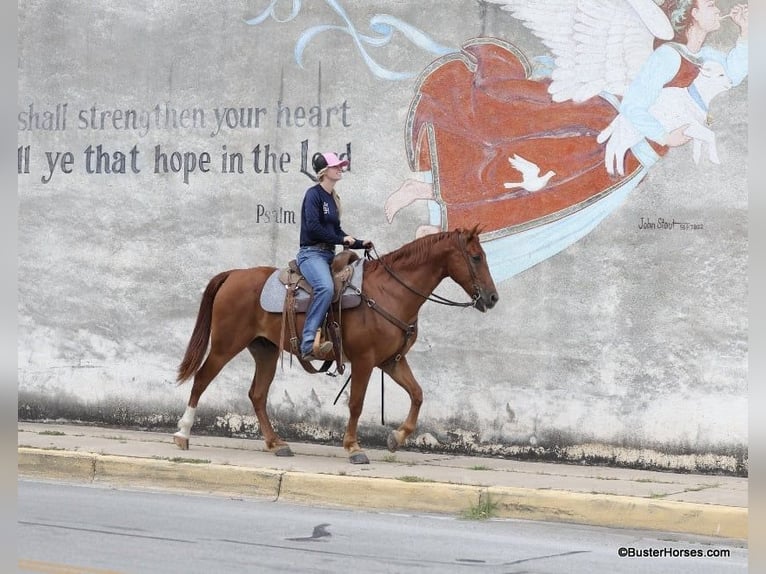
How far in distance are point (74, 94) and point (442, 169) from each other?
469 centimetres

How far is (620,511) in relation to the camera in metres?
8.94

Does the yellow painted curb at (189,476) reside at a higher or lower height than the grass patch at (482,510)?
higher

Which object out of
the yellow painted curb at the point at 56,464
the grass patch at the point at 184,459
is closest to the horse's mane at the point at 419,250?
the grass patch at the point at 184,459

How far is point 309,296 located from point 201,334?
1.45 meters

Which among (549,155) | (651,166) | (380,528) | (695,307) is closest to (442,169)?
(549,155)

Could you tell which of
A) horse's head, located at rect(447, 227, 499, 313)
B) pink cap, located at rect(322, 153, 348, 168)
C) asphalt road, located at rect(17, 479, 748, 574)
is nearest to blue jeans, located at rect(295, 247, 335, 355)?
pink cap, located at rect(322, 153, 348, 168)

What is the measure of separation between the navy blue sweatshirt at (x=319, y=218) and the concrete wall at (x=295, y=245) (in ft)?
4.15

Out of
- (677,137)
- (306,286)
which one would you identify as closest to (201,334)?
(306,286)

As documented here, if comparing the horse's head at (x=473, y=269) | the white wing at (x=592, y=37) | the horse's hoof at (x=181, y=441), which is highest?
the white wing at (x=592, y=37)

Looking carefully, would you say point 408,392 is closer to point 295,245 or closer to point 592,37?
point 295,245

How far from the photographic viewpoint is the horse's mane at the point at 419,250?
424 inches

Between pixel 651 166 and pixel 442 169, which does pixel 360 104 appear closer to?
pixel 442 169

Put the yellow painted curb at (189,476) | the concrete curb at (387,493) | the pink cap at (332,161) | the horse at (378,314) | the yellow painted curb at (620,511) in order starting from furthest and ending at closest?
the pink cap at (332,161) → the horse at (378,314) → the yellow painted curb at (189,476) → the concrete curb at (387,493) → the yellow painted curb at (620,511)

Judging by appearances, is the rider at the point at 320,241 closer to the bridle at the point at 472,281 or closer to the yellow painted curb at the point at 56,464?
the bridle at the point at 472,281
